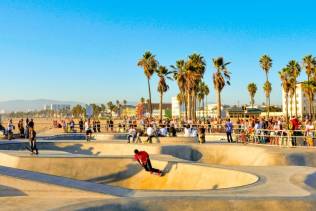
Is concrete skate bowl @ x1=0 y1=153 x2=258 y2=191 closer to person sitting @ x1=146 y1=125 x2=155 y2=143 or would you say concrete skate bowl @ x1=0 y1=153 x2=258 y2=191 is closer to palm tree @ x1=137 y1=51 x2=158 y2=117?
person sitting @ x1=146 y1=125 x2=155 y2=143

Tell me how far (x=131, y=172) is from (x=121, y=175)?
47 cm

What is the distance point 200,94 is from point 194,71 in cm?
6029

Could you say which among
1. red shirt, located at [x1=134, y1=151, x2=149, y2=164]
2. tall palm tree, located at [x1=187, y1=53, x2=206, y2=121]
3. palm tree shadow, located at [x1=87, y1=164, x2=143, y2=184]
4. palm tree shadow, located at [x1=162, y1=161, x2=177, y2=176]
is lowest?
palm tree shadow, located at [x1=87, y1=164, x2=143, y2=184]

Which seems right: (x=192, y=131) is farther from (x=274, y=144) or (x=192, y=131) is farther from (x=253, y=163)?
(x=253, y=163)

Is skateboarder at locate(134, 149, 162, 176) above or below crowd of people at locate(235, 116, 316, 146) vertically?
below

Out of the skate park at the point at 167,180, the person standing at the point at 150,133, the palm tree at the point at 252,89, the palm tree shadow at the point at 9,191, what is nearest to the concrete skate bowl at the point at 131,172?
the skate park at the point at 167,180

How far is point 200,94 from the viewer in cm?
12350

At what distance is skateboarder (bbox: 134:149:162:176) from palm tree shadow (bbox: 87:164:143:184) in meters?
1.07

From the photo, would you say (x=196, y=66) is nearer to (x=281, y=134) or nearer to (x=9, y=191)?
(x=281, y=134)

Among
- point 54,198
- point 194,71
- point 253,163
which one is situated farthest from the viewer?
point 194,71

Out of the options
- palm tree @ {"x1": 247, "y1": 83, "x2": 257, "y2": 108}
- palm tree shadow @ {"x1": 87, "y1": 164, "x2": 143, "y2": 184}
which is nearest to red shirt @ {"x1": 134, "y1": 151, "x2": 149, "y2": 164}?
palm tree shadow @ {"x1": 87, "y1": 164, "x2": 143, "y2": 184}

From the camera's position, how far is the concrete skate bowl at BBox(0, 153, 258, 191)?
42.5 ft

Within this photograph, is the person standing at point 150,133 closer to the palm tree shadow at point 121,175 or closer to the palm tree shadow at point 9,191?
the palm tree shadow at point 121,175

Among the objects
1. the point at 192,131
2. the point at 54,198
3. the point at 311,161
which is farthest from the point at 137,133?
the point at 54,198
